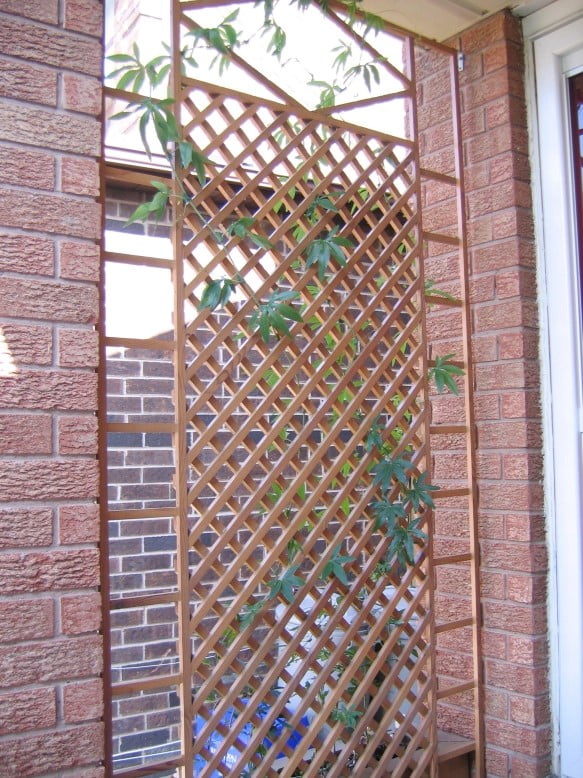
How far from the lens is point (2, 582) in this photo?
5.09ft

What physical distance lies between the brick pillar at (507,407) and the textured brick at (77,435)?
1391mm

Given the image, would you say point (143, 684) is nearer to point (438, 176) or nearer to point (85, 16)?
point (85, 16)

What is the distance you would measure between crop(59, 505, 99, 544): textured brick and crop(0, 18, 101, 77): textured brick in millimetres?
962

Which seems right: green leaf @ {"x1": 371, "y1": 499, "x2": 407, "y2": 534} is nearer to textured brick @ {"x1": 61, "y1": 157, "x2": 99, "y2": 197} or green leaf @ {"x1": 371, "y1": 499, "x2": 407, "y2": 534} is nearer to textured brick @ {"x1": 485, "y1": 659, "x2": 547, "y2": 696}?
textured brick @ {"x1": 485, "y1": 659, "x2": 547, "y2": 696}

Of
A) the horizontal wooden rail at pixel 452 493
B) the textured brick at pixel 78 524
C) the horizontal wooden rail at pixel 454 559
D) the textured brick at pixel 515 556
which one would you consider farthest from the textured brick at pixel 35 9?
the textured brick at pixel 515 556

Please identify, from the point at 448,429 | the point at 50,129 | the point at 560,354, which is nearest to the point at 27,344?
the point at 50,129

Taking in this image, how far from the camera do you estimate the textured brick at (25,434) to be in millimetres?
1583

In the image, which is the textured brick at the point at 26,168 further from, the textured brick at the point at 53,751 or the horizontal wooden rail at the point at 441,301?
the horizontal wooden rail at the point at 441,301

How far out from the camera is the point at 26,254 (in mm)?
1634

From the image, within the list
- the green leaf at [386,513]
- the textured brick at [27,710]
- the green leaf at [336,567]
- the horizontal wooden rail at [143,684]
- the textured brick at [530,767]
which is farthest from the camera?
the textured brick at [530,767]

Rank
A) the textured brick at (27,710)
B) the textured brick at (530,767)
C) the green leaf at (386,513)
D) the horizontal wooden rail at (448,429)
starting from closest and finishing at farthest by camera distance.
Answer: the textured brick at (27,710) < the green leaf at (386,513) < the textured brick at (530,767) < the horizontal wooden rail at (448,429)

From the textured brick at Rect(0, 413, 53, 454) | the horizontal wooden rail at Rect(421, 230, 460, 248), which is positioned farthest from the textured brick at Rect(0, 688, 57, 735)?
Answer: the horizontal wooden rail at Rect(421, 230, 460, 248)

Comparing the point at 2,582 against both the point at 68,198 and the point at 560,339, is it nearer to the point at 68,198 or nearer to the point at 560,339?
the point at 68,198

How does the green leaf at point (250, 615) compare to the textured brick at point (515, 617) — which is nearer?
the green leaf at point (250, 615)
